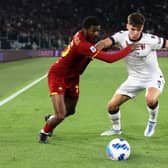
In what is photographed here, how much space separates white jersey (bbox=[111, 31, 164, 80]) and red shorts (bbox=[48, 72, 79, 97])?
3.51ft

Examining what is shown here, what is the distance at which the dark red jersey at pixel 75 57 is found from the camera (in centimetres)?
855

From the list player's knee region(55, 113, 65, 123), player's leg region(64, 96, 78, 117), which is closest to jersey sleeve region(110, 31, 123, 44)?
player's leg region(64, 96, 78, 117)

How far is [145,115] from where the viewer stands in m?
13.0

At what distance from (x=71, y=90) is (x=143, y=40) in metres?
1.56

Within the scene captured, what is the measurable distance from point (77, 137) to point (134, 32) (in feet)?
6.90

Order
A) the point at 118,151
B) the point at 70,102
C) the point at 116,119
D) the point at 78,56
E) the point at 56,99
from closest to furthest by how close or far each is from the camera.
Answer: the point at 118,151
the point at 78,56
the point at 56,99
the point at 70,102
the point at 116,119

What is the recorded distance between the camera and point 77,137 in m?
9.88

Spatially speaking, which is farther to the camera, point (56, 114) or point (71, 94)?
point (71, 94)

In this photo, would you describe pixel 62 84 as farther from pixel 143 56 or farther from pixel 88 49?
pixel 143 56

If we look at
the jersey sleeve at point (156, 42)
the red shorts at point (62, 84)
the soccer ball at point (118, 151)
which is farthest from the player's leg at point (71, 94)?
the soccer ball at point (118, 151)

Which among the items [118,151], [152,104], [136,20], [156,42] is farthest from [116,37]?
[118,151]

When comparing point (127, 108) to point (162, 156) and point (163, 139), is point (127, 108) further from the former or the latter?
point (162, 156)

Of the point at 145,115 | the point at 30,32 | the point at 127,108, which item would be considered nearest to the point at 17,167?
the point at 145,115

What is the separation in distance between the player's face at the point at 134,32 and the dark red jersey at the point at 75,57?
0.95 meters
